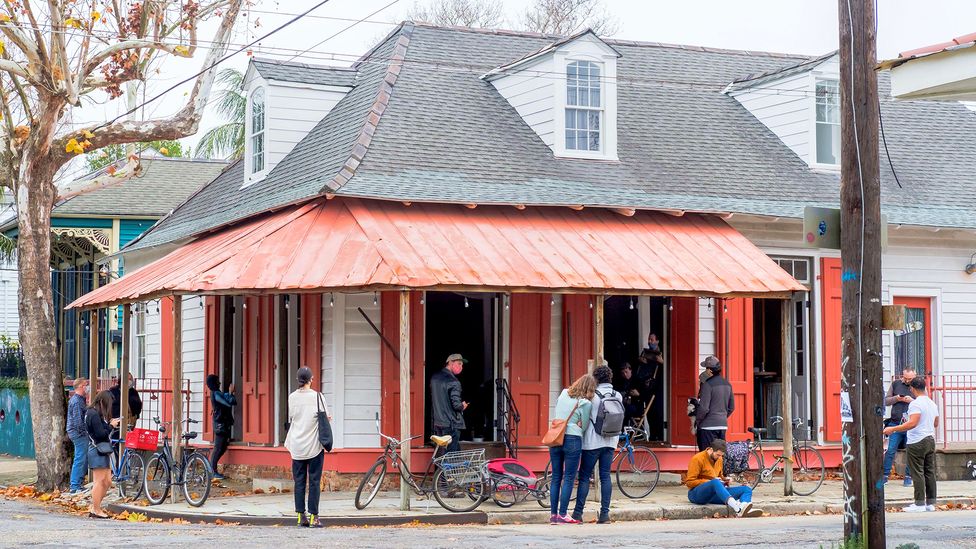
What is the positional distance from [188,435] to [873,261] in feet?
31.5

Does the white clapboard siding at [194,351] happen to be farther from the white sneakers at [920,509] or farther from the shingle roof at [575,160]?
the white sneakers at [920,509]

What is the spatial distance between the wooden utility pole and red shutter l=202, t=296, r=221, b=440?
1204cm

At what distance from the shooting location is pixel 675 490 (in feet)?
57.5

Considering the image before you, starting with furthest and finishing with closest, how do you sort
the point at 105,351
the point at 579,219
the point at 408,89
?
the point at 105,351 → the point at 408,89 → the point at 579,219

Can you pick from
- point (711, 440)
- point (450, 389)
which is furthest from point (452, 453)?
point (711, 440)

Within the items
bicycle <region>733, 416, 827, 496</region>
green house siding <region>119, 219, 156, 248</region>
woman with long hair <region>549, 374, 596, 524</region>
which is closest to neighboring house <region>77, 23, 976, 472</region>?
bicycle <region>733, 416, 827, 496</region>

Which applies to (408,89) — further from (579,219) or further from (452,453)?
(452,453)

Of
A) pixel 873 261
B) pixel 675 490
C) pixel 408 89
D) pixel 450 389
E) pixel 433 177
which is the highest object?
pixel 408 89

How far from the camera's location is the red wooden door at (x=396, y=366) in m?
17.2

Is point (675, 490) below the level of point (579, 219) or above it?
below

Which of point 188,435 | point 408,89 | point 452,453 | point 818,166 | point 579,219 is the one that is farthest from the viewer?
point 818,166

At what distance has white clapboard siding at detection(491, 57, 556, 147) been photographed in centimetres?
1916

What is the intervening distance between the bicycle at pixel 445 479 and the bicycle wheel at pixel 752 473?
3663 mm

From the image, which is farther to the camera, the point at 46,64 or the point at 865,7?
the point at 46,64
